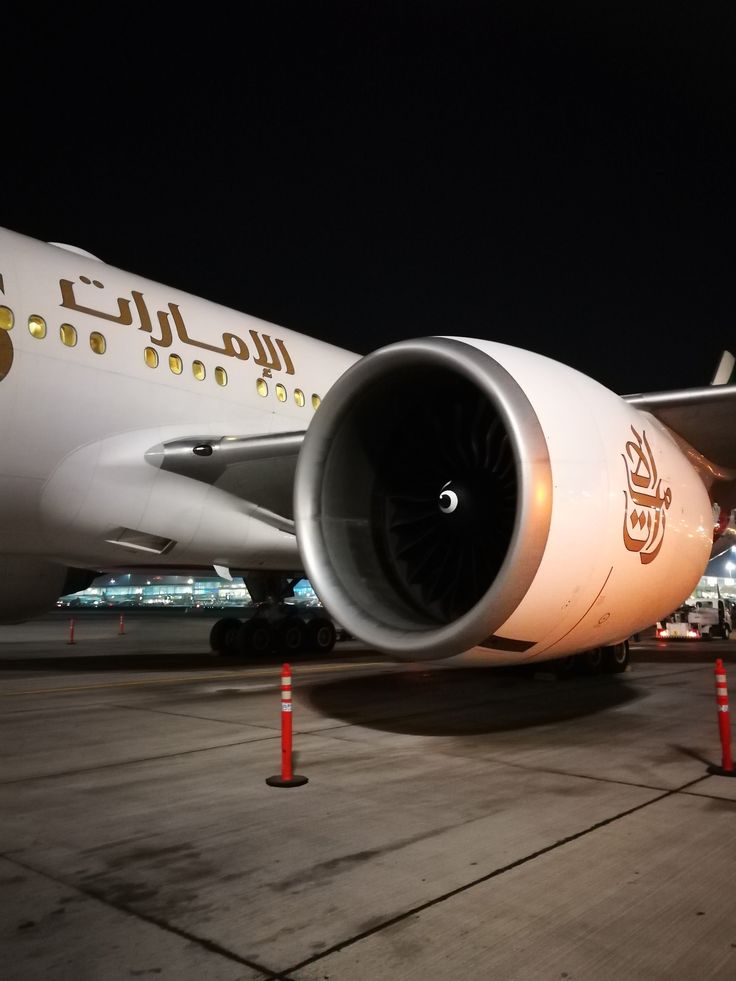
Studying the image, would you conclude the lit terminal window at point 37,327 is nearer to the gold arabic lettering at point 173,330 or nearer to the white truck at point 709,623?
the gold arabic lettering at point 173,330

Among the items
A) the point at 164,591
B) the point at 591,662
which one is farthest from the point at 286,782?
the point at 164,591

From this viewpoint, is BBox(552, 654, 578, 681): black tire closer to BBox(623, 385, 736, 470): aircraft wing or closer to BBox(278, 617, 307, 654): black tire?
BBox(623, 385, 736, 470): aircraft wing

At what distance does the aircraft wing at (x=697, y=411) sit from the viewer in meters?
5.95

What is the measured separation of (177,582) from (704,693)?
10269cm

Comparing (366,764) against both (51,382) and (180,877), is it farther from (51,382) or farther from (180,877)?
(51,382)

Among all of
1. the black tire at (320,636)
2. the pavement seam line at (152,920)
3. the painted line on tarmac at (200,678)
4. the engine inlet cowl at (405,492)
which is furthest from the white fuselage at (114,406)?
the pavement seam line at (152,920)

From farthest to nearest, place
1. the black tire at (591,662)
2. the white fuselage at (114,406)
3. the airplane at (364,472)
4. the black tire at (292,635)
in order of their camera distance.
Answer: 1. the black tire at (292,635)
2. the black tire at (591,662)
3. the white fuselage at (114,406)
4. the airplane at (364,472)

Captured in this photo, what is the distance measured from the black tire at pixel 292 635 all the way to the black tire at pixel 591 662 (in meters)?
5.46

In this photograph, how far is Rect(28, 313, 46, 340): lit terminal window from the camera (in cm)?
719

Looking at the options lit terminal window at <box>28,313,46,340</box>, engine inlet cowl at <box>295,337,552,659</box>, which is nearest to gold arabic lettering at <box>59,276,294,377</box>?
lit terminal window at <box>28,313,46,340</box>

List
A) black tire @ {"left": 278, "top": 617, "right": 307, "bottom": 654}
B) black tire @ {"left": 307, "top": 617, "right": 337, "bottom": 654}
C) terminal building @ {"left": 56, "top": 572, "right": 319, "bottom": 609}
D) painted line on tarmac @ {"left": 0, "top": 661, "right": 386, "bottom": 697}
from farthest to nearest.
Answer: terminal building @ {"left": 56, "top": 572, "right": 319, "bottom": 609} < black tire @ {"left": 307, "top": 617, "right": 337, "bottom": 654} < black tire @ {"left": 278, "top": 617, "right": 307, "bottom": 654} < painted line on tarmac @ {"left": 0, "top": 661, "right": 386, "bottom": 697}

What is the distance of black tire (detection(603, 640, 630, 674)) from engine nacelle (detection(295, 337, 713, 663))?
326 cm

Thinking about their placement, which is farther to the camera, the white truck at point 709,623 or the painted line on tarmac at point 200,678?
the white truck at point 709,623

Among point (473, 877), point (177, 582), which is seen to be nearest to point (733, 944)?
point (473, 877)
